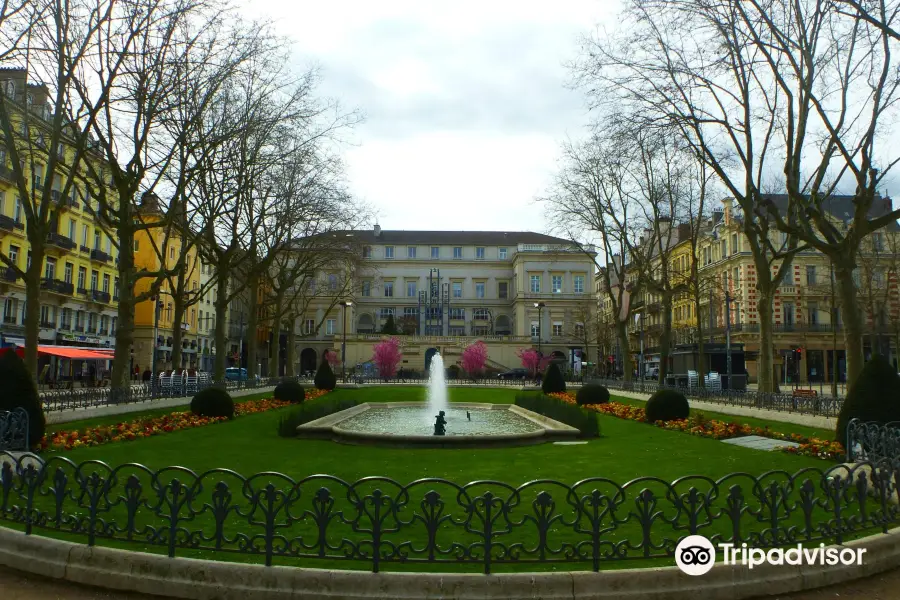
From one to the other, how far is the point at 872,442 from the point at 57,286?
44.0 metres

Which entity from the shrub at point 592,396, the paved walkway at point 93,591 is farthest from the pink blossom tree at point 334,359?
the paved walkway at point 93,591

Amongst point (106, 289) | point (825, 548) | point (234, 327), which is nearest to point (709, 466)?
point (825, 548)

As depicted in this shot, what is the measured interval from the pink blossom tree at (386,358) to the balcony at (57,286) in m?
30.1

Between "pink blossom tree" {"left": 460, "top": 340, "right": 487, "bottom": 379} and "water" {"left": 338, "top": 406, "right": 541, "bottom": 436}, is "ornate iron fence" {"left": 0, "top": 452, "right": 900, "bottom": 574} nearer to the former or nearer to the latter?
"water" {"left": 338, "top": 406, "right": 541, "bottom": 436}

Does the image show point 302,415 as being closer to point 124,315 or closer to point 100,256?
point 124,315

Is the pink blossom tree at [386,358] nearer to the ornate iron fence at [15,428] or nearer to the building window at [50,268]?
the building window at [50,268]

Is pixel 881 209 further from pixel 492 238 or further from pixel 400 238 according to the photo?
pixel 400 238

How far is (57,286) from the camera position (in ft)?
133

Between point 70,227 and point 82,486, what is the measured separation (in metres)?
44.4

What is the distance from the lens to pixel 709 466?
38.4ft

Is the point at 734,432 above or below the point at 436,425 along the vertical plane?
below

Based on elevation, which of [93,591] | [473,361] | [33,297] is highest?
[33,297]

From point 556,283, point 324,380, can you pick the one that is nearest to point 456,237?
point 556,283

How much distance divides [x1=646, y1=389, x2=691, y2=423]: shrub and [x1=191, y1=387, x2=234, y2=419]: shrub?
13463mm
